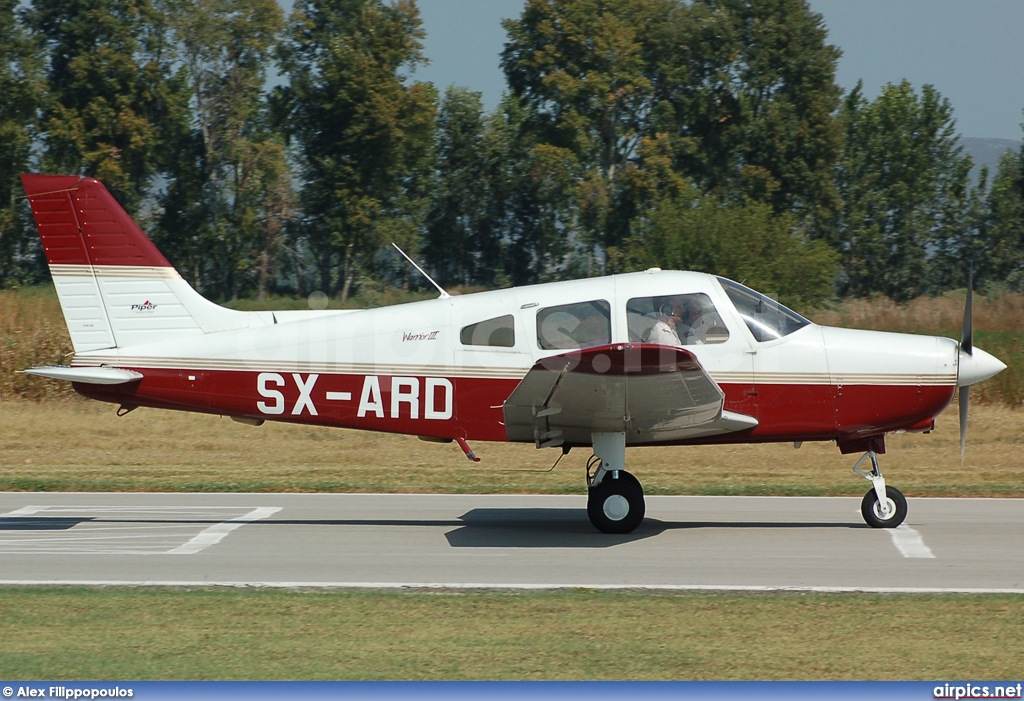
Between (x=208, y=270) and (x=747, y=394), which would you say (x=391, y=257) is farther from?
(x=747, y=394)

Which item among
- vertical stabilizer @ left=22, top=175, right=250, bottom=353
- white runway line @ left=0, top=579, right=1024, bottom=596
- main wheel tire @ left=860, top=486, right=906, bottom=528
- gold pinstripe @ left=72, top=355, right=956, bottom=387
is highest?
vertical stabilizer @ left=22, top=175, right=250, bottom=353

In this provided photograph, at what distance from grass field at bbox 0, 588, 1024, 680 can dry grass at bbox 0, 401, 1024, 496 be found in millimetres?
5262

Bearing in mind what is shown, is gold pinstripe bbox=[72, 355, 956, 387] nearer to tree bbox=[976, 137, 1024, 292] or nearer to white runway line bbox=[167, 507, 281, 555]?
white runway line bbox=[167, 507, 281, 555]

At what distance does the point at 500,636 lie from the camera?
6574 millimetres

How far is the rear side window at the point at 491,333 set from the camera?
32.0 feet

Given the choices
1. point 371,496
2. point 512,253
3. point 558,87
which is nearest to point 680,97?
point 558,87

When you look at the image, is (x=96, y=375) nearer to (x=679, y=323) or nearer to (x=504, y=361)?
(x=504, y=361)

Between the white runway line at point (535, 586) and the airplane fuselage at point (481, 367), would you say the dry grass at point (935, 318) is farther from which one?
the white runway line at point (535, 586)

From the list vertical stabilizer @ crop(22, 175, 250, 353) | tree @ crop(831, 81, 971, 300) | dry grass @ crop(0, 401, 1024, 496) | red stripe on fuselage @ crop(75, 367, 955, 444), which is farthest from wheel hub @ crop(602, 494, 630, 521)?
tree @ crop(831, 81, 971, 300)

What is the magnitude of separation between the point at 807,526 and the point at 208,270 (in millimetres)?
35691

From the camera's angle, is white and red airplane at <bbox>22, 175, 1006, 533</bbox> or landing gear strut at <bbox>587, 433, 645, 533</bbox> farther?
landing gear strut at <bbox>587, 433, 645, 533</bbox>

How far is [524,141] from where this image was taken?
4447 centimetres

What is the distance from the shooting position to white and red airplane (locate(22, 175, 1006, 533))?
31.2 ft

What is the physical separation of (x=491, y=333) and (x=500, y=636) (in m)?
3.71
